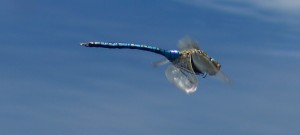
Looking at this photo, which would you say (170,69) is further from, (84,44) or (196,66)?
(84,44)

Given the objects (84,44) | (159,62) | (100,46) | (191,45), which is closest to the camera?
(84,44)

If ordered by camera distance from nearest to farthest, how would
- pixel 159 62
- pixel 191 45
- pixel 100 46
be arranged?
pixel 100 46
pixel 159 62
pixel 191 45

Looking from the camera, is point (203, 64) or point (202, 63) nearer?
point (203, 64)

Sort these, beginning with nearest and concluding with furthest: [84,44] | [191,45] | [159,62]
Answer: [84,44] → [159,62] → [191,45]

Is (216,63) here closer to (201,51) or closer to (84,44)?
(201,51)

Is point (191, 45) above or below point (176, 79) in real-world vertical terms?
above

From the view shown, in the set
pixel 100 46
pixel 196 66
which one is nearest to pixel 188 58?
pixel 196 66

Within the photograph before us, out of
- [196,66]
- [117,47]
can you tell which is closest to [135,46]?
[117,47]

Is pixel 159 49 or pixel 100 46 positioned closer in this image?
pixel 100 46

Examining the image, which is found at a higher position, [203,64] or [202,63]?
[202,63]
